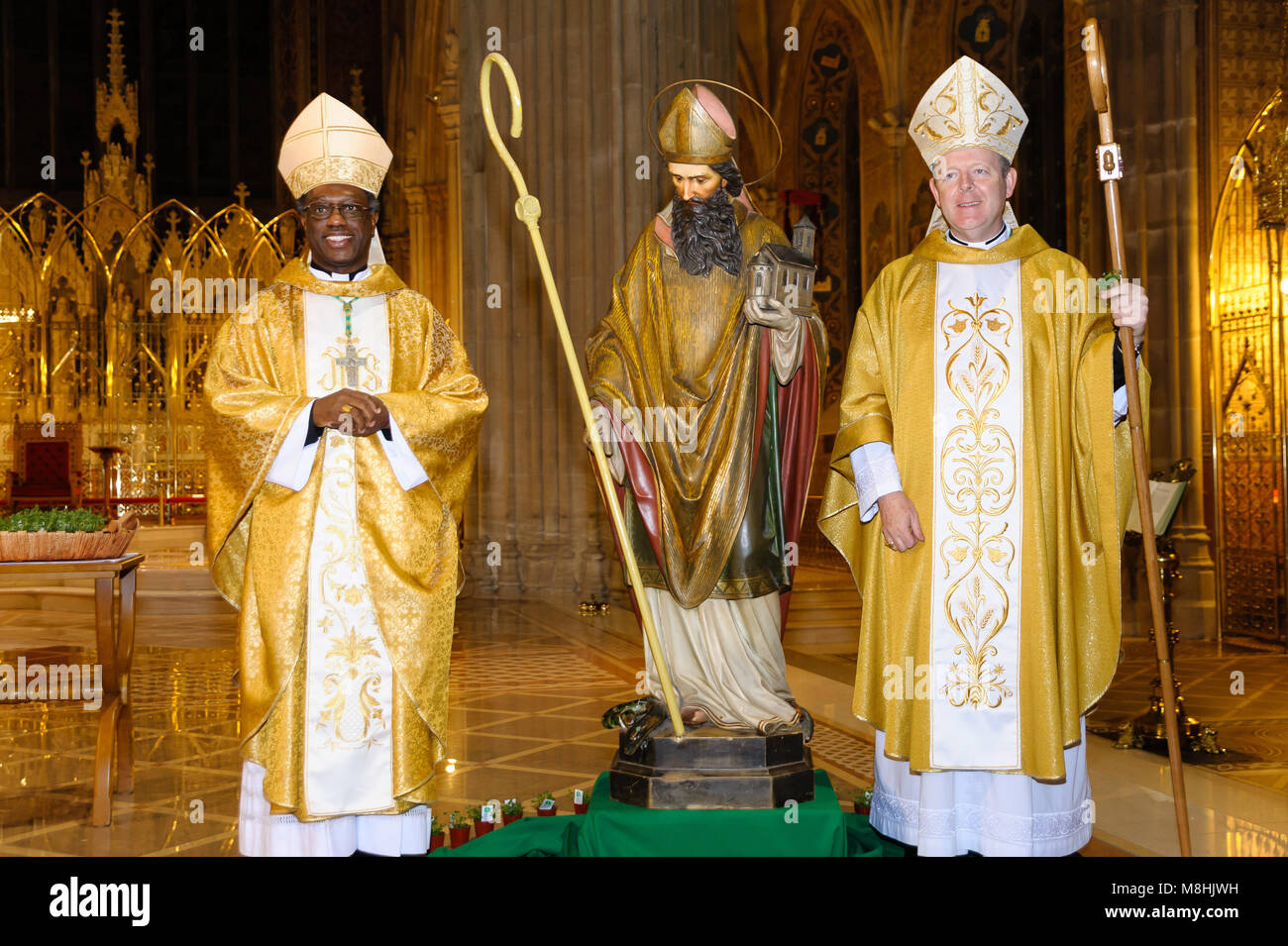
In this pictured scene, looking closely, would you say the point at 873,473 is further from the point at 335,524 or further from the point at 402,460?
the point at 335,524

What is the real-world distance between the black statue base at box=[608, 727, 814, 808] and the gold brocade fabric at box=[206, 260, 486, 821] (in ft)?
1.95

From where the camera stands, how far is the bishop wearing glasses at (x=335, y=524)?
320cm

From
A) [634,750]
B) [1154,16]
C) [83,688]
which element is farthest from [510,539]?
[634,750]

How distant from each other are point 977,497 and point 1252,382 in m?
6.40

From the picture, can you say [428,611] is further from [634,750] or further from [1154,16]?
[1154,16]

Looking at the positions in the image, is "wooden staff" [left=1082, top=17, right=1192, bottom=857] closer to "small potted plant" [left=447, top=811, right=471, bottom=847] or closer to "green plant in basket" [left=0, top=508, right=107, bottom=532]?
"small potted plant" [left=447, top=811, right=471, bottom=847]

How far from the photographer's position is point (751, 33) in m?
17.5

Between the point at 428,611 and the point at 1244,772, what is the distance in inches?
147

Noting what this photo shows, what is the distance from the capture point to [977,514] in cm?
339

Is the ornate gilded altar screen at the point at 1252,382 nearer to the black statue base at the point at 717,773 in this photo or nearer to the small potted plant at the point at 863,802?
the small potted plant at the point at 863,802
